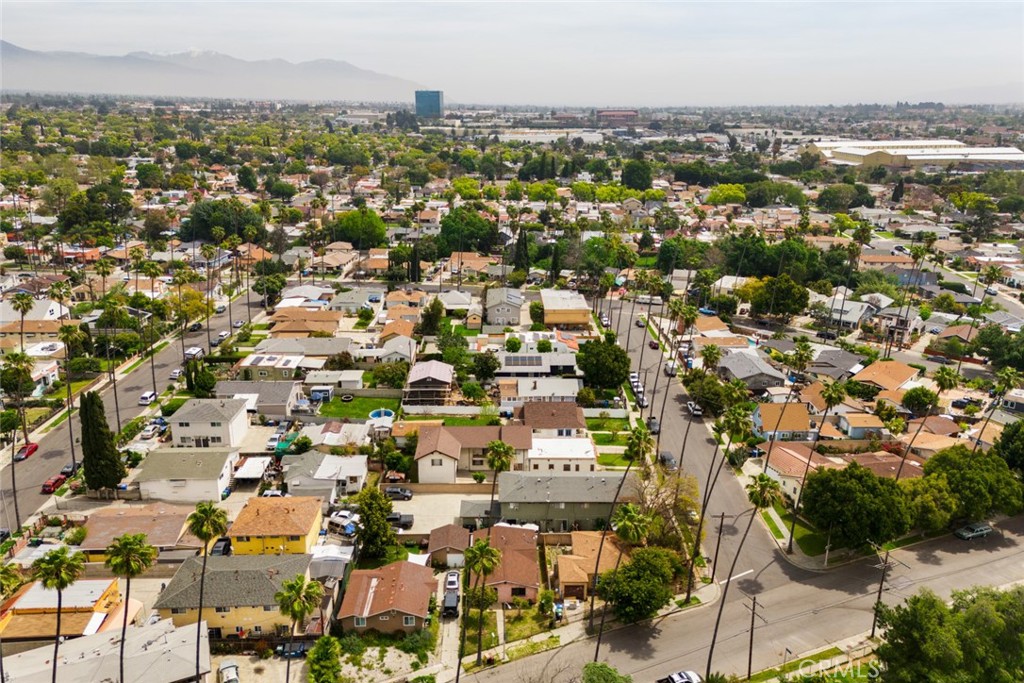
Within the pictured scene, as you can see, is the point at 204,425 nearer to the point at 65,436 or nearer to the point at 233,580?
the point at 65,436

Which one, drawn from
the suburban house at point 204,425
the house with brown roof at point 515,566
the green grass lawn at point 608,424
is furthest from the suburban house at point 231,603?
the green grass lawn at point 608,424

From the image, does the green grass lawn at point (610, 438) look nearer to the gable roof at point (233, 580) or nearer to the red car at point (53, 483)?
the gable roof at point (233, 580)

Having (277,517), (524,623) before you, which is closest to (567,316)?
(277,517)

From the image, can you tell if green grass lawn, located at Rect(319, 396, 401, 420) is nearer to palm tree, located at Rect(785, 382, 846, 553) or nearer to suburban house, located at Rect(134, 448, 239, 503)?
suburban house, located at Rect(134, 448, 239, 503)

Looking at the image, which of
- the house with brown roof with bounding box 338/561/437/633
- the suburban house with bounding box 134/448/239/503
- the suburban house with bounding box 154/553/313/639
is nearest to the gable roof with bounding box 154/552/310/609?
the suburban house with bounding box 154/553/313/639

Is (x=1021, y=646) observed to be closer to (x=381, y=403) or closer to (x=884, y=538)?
(x=884, y=538)

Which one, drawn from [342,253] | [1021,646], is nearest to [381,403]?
[1021,646]

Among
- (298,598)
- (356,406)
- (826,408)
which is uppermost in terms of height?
(826,408)
